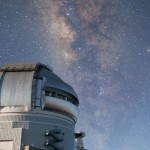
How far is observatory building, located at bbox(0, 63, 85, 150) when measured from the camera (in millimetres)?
37375

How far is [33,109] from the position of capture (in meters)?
38.5

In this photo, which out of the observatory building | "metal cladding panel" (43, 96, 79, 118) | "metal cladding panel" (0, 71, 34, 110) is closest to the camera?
the observatory building

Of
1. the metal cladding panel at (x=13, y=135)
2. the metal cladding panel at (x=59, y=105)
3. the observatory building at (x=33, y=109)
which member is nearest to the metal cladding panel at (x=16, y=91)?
the observatory building at (x=33, y=109)

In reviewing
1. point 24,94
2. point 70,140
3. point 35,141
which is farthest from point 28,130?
point 70,140

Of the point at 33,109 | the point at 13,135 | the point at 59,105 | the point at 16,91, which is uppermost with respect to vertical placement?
the point at 16,91

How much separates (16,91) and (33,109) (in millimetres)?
3061

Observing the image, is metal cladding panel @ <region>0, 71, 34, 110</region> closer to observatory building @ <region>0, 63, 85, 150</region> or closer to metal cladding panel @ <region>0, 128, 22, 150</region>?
observatory building @ <region>0, 63, 85, 150</region>

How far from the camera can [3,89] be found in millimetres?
38719

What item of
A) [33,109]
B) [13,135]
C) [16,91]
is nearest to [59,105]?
[33,109]

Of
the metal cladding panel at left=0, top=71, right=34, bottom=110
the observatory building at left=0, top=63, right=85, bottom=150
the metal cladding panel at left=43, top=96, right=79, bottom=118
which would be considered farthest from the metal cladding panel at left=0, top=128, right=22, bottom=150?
the metal cladding panel at left=43, top=96, right=79, bottom=118

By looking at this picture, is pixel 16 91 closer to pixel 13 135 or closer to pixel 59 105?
pixel 13 135

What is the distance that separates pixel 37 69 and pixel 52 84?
3.09 metres

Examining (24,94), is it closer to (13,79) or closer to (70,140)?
(13,79)

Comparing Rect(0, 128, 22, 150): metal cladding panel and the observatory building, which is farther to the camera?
the observatory building
